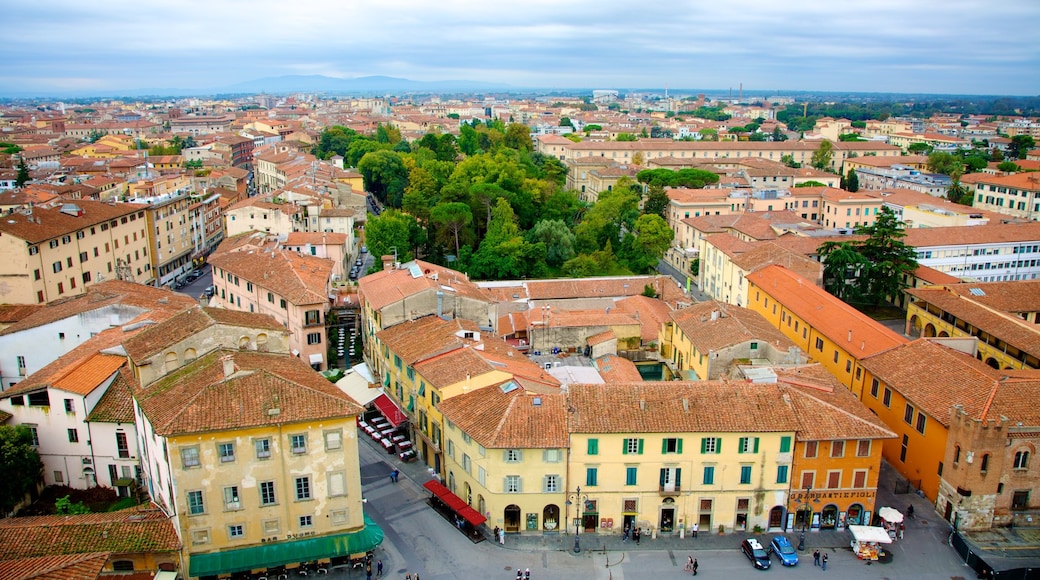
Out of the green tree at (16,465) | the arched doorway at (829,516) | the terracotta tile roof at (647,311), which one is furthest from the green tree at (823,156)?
the green tree at (16,465)

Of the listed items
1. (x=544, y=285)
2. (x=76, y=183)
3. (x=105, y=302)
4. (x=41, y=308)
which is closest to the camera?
(x=105, y=302)

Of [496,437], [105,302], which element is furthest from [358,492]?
[105,302]

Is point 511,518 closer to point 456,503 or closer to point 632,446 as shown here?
point 456,503

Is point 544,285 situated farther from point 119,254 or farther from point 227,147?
point 227,147

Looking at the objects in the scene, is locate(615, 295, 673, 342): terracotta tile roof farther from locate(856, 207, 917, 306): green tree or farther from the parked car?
the parked car

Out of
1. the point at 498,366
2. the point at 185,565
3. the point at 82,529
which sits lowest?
the point at 185,565

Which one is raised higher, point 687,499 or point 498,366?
point 498,366

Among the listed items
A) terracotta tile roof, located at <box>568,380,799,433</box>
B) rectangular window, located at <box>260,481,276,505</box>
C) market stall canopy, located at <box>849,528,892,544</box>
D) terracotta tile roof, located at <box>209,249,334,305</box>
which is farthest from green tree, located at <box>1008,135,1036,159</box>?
rectangular window, located at <box>260,481,276,505</box>
